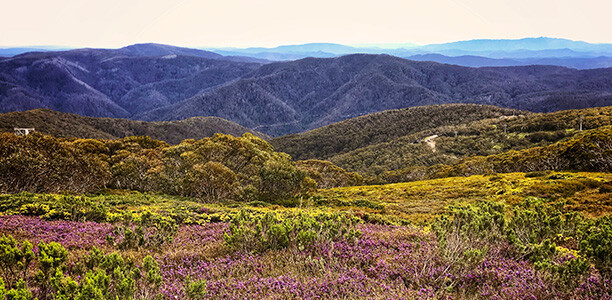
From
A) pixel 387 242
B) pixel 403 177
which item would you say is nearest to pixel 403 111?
pixel 403 177

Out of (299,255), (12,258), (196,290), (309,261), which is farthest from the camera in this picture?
(299,255)

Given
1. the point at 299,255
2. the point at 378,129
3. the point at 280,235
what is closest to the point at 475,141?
the point at 378,129

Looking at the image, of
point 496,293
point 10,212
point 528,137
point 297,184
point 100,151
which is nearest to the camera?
point 496,293

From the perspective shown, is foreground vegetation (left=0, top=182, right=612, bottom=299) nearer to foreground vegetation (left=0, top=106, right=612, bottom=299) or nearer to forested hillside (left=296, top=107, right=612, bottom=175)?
foreground vegetation (left=0, top=106, right=612, bottom=299)

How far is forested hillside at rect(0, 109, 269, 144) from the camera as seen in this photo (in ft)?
309

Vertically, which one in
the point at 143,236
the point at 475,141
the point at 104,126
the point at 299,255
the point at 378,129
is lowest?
the point at 378,129

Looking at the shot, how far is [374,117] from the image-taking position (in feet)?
438

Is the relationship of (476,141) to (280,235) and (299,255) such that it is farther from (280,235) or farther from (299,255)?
(299,255)

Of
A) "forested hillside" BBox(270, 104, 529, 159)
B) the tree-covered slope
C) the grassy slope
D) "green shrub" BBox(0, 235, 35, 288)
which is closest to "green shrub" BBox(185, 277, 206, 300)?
"green shrub" BBox(0, 235, 35, 288)

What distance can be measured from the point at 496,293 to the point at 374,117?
13259 centimetres

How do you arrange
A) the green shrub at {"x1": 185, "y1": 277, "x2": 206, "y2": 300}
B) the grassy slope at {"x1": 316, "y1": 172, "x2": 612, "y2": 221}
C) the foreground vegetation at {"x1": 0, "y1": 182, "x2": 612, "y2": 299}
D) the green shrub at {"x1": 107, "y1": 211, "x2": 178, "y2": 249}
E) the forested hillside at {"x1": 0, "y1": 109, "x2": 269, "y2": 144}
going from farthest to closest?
the forested hillside at {"x1": 0, "y1": 109, "x2": 269, "y2": 144}
the grassy slope at {"x1": 316, "y1": 172, "x2": 612, "y2": 221}
the green shrub at {"x1": 107, "y1": 211, "x2": 178, "y2": 249}
the foreground vegetation at {"x1": 0, "y1": 182, "x2": 612, "y2": 299}
the green shrub at {"x1": 185, "y1": 277, "x2": 206, "y2": 300}

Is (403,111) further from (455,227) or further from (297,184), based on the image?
(455,227)

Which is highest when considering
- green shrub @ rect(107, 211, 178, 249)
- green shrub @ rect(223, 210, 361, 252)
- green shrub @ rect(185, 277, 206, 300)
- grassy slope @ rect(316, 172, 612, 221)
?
green shrub @ rect(185, 277, 206, 300)

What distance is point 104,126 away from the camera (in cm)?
12938
